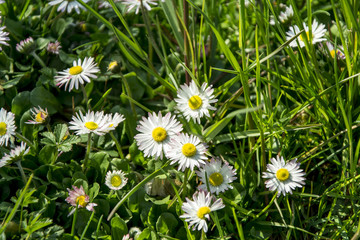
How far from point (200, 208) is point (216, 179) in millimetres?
148

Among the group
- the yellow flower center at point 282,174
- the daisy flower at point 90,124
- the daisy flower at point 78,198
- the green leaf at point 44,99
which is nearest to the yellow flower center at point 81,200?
the daisy flower at point 78,198

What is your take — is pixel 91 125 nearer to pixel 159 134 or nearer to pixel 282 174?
pixel 159 134

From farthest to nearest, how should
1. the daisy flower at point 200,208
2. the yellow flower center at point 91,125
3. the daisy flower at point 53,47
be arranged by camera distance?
the daisy flower at point 53,47, the yellow flower center at point 91,125, the daisy flower at point 200,208

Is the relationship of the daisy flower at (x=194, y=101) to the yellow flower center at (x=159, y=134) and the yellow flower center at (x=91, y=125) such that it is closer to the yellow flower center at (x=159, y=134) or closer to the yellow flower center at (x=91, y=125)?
the yellow flower center at (x=159, y=134)

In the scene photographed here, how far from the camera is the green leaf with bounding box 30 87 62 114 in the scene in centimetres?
204

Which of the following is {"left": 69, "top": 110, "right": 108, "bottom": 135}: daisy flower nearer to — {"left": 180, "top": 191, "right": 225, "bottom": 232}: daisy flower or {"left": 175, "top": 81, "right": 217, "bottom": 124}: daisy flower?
{"left": 175, "top": 81, "right": 217, "bottom": 124}: daisy flower

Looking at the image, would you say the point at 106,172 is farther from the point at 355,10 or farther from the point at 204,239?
the point at 355,10

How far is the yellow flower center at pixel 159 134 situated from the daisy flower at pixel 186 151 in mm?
43

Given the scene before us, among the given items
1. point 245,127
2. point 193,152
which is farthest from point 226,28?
point 193,152

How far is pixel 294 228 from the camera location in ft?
5.21

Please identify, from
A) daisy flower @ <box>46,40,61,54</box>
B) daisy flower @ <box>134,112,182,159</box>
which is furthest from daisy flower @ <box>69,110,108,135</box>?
daisy flower @ <box>46,40,61,54</box>

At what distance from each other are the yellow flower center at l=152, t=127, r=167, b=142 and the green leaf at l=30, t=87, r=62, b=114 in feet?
2.23

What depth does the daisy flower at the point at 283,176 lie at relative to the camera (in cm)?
159

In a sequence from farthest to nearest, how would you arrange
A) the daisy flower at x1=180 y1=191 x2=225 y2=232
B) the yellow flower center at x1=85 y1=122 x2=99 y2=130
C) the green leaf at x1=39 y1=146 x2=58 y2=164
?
the green leaf at x1=39 y1=146 x2=58 y2=164, the yellow flower center at x1=85 y1=122 x2=99 y2=130, the daisy flower at x1=180 y1=191 x2=225 y2=232
